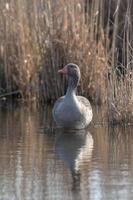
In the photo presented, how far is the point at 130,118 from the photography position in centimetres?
1220

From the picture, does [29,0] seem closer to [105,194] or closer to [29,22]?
[29,22]

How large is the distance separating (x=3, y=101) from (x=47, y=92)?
35.3 inches

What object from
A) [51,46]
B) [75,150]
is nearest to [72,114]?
[75,150]

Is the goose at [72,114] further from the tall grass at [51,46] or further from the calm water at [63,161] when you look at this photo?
the tall grass at [51,46]

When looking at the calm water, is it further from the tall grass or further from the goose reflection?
the tall grass

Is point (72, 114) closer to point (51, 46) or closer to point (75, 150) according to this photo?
point (75, 150)

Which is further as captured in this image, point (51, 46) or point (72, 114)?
point (51, 46)

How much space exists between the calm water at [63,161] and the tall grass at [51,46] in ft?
6.04

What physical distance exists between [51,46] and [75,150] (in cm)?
490

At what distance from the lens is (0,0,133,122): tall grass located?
47.9ft

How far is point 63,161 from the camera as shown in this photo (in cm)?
964

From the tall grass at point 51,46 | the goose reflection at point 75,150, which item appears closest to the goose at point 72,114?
the goose reflection at point 75,150

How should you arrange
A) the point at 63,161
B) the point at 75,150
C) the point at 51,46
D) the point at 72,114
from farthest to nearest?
the point at 51,46 < the point at 72,114 < the point at 75,150 < the point at 63,161

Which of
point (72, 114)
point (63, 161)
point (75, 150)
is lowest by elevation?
point (72, 114)
